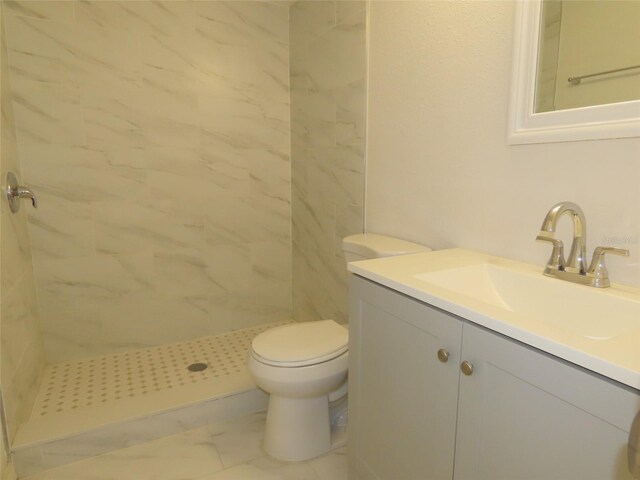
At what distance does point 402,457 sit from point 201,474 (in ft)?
2.87

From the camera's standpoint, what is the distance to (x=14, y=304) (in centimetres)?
174

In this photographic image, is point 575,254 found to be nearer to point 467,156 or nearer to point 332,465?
point 467,156

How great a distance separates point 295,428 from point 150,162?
1.60 metres

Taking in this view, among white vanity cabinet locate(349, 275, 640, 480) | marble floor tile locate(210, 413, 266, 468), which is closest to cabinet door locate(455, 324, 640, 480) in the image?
white vanity cabinet locate(349, 275, 640, 480)

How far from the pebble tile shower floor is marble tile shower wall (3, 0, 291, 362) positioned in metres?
0.10

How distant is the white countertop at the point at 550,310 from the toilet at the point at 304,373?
34cm

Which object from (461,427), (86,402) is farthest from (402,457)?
(86,402)

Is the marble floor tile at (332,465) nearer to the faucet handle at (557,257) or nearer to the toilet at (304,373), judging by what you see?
the toilet at (304,373)

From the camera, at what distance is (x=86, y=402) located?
188 cm

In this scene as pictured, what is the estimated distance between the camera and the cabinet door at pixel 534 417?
68 centimetres

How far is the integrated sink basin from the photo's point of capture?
0.96m

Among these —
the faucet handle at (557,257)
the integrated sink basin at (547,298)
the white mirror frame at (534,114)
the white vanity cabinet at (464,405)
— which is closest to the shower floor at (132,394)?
the white vanity cabinet at (464,405)

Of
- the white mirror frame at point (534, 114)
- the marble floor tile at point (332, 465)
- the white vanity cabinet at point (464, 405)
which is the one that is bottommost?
the marble floor tile at point (332, 465)

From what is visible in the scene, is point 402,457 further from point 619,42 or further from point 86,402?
point 86,402
